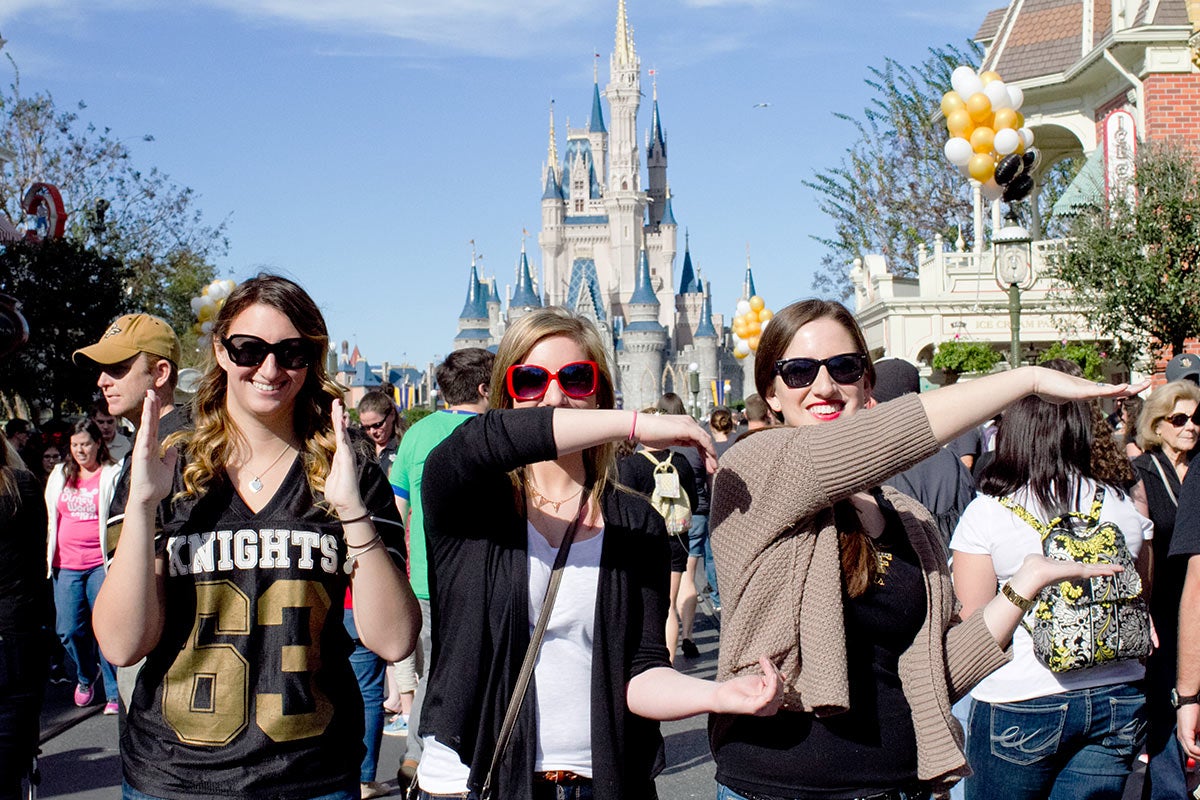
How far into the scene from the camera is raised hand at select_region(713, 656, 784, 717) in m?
2.16

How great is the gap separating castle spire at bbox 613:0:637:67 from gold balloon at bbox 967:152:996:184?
9803 centimetres

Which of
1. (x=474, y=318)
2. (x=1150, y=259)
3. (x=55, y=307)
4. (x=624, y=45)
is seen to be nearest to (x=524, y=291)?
(x=474, y=318)

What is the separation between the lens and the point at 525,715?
8.00 feet

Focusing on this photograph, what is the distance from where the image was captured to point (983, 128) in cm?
1218

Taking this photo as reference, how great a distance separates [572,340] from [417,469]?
2970mm

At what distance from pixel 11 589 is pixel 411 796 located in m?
1.51

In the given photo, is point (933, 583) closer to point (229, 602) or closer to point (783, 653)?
point (783, 653)

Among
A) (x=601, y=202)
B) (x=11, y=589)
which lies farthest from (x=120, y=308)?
(x=601, y=202)

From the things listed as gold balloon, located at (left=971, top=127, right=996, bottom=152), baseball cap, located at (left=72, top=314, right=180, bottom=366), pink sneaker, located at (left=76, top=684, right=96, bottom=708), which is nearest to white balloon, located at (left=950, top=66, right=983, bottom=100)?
gold balloon, located at (left=971, top=127, right=996, bottom=152)

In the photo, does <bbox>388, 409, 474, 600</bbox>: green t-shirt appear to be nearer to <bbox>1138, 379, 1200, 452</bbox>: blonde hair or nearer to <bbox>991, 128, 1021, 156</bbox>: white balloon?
<bbox>1138, 379, 1200, 452</bbox>: blonde hair

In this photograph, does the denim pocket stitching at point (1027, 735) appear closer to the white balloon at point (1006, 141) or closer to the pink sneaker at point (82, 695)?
the pink sneaker at point (82, 695)

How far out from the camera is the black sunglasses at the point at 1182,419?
4.71m

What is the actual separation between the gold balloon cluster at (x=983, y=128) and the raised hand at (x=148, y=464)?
33.3ft

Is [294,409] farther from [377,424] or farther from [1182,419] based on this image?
[377,424]
